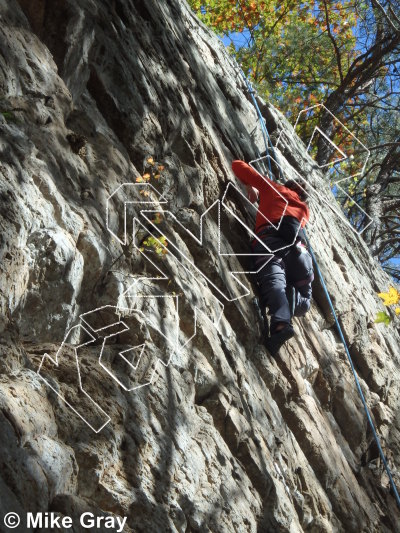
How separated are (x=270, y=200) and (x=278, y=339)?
138 centimetres

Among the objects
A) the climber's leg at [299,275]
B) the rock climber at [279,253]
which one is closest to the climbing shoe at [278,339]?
the rock climber at [279,253]

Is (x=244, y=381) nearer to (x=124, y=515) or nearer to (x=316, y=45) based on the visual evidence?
(x=124, y=515)

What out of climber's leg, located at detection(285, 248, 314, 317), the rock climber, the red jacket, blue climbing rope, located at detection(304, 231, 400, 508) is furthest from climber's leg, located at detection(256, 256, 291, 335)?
blue climbing rope, located at detection(304, 231, 400, 508)

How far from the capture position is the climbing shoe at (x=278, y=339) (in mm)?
6461

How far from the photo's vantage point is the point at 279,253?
6.94 meters

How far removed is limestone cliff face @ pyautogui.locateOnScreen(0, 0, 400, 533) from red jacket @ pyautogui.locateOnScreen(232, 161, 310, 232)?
0.25 meters

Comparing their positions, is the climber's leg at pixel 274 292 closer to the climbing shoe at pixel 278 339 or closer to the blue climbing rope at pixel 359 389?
the climbing shoe at pixel 278 339

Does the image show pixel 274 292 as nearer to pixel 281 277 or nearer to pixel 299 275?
pixel 281 277

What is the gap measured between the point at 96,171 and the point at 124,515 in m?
2.57

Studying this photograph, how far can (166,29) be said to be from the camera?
7641mm

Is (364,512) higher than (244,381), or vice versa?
(244,381)

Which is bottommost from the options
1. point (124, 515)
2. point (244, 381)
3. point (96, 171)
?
point (124, 515)

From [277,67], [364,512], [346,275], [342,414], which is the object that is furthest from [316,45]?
[364,512]

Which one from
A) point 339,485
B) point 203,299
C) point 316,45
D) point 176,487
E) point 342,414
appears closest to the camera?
point 176,487
